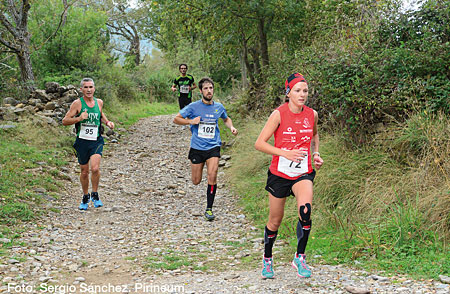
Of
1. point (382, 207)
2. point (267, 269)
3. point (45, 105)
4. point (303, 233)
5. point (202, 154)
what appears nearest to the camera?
point (303, 233)

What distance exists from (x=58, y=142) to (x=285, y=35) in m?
6.81

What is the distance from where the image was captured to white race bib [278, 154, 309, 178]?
4355 millimetres

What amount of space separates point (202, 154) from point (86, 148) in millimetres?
1940

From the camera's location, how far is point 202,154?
24.2 feet

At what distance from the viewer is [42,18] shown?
54.7 ft

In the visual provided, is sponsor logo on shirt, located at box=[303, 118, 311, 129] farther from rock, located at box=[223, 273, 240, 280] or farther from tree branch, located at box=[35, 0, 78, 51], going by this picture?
tree branch, located at box=[35, 0, 78, 51]

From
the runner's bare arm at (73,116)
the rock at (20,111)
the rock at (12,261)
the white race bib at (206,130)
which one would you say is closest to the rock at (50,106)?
the rock at (20,111)

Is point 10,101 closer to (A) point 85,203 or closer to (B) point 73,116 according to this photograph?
(B) point 73,116

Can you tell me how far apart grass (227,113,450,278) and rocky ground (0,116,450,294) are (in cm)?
33

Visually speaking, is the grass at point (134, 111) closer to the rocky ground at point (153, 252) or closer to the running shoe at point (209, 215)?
the rocky ground at point (153, 252)

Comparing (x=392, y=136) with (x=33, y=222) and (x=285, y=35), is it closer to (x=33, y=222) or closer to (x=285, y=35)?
(x=33, y=222)

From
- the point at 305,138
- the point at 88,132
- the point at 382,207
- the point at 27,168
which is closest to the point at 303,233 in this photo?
the point at 305,138

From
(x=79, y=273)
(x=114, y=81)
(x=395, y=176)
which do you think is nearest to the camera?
(x=79, y=273)

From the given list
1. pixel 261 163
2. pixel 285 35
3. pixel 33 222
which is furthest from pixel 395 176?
pixel 285 35
